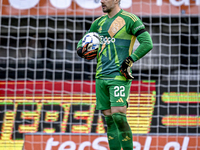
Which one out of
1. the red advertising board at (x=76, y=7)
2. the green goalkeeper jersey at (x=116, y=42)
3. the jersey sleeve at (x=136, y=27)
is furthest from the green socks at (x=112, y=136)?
the red advertising board at (x=76, y=7)

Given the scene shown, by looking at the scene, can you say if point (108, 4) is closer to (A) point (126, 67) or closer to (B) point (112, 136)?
(A) point (126, 67)

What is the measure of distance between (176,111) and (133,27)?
2501 millimetres

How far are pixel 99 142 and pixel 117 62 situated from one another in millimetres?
2030

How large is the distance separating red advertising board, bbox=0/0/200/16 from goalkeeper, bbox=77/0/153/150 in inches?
85.4

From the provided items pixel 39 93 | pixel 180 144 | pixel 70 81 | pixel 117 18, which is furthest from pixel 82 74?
pixel 117 18

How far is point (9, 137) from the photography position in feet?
15.5

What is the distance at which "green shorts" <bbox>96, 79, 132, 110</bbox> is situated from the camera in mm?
2693

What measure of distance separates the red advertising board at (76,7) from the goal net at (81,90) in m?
0.01

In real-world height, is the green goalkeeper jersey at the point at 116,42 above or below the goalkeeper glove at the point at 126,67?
above

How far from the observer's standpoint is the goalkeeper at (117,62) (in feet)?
8.71

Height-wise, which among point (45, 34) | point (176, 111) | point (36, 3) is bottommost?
point (176, 111)

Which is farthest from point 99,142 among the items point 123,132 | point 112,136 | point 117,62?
point 117,62

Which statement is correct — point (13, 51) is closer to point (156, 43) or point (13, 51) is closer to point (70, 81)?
point (70, 81)

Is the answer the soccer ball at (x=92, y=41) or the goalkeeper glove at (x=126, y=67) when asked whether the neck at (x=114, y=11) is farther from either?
the goalkeeper glove at (x=126, y=67)
